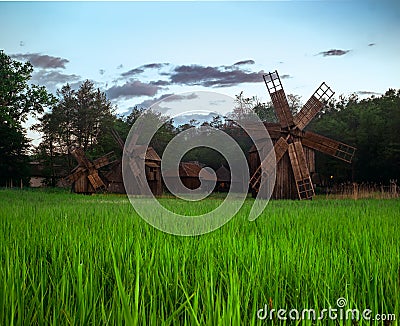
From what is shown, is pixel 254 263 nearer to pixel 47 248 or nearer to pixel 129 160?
pixel 47 248

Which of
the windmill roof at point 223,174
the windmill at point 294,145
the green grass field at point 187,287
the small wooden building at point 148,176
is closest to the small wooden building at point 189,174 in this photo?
the windmill roof at point 223,174

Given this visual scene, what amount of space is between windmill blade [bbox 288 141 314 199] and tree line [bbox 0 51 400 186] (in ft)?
13.6

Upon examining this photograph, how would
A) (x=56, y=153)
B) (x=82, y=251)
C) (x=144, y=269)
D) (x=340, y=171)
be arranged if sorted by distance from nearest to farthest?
(x=144, y=269) → (x=82, y=251) → (x=340, y=171) → (x=56, y=153)

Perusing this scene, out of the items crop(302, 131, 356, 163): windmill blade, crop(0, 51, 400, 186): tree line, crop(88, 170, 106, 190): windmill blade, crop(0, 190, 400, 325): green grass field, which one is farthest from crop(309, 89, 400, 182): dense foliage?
crop(0, 190, 400, 325): green grass field

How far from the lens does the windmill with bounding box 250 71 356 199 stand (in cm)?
2295

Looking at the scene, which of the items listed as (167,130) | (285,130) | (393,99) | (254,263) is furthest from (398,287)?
(167,130)

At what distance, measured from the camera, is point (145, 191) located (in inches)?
1344

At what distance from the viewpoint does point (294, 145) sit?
23.1m

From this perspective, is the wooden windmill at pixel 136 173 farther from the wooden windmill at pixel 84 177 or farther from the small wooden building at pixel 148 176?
the wooden windmill at pixel 84 177

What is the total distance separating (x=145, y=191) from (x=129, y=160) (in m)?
2.67

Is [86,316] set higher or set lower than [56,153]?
lower

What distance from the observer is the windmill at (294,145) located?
75.3ft

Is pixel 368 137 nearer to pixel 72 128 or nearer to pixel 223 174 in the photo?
pixel 223 174

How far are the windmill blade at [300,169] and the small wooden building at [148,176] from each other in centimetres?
1366
